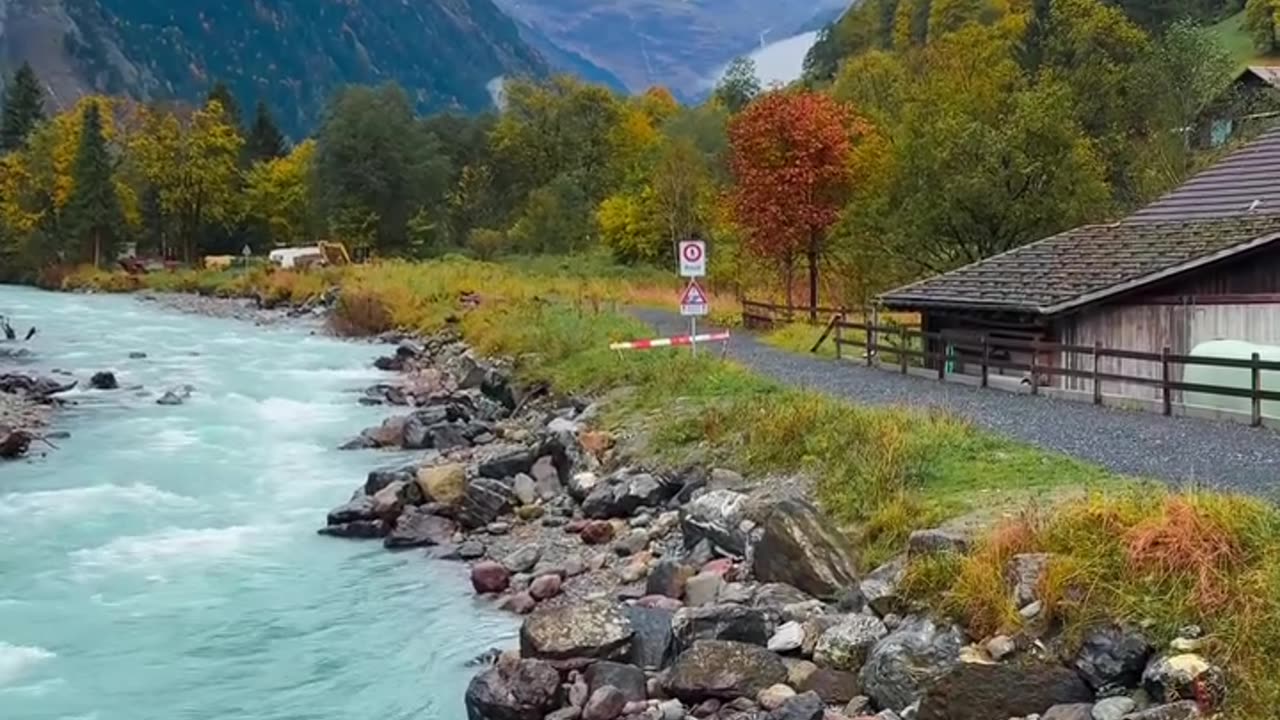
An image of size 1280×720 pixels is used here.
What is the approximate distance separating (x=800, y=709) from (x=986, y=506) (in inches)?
124

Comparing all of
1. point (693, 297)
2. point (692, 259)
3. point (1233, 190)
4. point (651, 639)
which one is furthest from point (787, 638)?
point (1233, 190)

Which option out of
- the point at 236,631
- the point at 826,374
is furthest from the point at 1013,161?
the point at 236,631

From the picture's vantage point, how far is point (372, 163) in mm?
73125

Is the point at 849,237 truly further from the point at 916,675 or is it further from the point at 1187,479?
the point at 916,675

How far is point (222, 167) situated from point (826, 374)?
67469mm

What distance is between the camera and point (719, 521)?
12.5 m

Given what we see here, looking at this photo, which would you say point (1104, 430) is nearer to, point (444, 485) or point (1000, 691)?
point (444, 485)

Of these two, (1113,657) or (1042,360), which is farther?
(1042,360)

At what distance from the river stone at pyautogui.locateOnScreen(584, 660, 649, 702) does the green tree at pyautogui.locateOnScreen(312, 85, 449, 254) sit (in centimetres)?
6477

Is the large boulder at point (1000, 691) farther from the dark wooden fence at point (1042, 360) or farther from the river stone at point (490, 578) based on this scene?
the dark wooden fence at point (1042, 360)

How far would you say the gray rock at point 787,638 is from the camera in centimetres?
966

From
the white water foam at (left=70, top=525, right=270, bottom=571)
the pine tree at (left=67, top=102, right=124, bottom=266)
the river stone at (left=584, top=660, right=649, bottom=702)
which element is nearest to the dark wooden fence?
the river stone at (left=584, top=660, right=649, bottom=702)

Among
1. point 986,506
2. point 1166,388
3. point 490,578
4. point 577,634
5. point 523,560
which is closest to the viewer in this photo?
point 577,634

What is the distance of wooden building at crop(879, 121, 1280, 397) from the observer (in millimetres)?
20141
